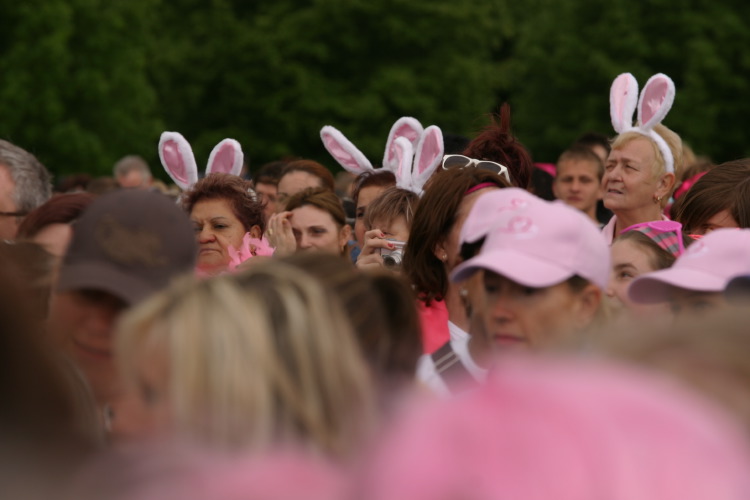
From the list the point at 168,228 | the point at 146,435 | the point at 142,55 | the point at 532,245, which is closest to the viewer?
the point at 146,435

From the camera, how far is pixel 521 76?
3422cm

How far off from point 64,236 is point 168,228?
1460 millimetres

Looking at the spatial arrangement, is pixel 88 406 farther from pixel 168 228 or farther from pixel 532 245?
pixel 532 245

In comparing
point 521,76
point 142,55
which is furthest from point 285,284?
point 521,76

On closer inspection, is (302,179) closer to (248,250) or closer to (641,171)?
(248,250)

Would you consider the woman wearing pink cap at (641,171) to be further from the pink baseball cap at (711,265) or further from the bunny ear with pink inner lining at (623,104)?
the pink baseball cap at (711,265)

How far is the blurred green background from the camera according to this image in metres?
28.1

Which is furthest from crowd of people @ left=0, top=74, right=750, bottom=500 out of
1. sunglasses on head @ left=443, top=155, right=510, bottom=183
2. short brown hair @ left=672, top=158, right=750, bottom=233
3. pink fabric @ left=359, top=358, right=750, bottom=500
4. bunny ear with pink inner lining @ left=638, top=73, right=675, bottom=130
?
bunny ear with pink inner lining @ left=638, top=73, right=675, bottom=130

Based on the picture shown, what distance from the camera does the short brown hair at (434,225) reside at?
165 inches

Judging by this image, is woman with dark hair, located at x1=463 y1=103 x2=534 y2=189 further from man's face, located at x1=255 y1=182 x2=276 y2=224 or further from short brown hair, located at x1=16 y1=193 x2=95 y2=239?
man's face, located at x1=255 y1=182 x2=276 y2=224

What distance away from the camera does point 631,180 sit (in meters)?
5.70

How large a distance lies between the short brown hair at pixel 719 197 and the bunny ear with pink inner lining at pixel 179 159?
2537mm

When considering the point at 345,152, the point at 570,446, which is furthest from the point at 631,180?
the point at 570,446

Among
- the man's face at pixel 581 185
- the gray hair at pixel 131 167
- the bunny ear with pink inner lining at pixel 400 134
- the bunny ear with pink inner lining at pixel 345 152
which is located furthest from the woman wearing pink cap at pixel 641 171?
the gray hair at pixel 131 167
